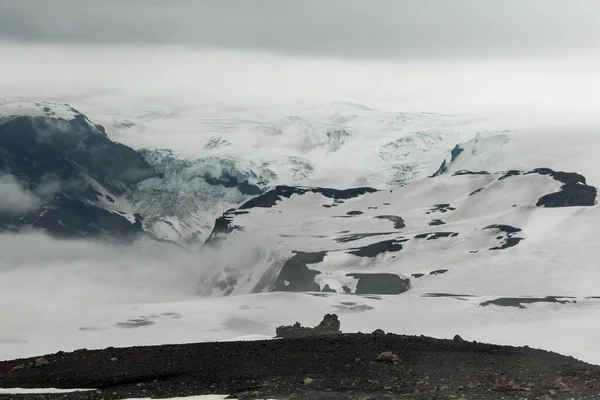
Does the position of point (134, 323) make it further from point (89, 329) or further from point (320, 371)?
point (320, 371)

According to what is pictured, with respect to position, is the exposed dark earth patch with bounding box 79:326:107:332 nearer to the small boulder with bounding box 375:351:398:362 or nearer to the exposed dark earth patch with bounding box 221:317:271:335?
the exposed dark earth patch with bounding box 221:317:271:335

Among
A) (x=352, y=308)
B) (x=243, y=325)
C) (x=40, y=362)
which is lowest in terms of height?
(x=243, y=325)

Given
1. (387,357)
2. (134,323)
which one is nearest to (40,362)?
(387,357)

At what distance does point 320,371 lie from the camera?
110 ft

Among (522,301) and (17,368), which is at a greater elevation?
(17,368)

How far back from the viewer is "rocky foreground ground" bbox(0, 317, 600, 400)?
2972 centimetres

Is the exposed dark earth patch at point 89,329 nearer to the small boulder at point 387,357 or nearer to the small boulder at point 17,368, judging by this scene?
the small boulder at point 17,368

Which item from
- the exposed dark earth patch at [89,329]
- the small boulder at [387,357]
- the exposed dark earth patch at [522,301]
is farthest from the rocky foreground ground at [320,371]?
the exposed dark earth patch at [89,329]

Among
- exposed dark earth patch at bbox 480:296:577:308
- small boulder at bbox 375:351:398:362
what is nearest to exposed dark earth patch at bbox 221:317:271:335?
exposed dark earth patch at bbox 480:296:577:308

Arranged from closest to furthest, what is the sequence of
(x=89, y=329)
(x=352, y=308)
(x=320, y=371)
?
(x=320, y=371), (x=352, y=308), (x=89, y=329)

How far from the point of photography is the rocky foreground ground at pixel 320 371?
97.5ft

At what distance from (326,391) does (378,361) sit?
460cm

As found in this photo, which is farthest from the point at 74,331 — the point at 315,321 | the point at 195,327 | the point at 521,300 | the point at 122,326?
the point at 521,300

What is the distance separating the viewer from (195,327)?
176 m
